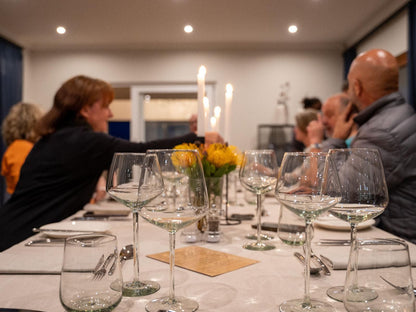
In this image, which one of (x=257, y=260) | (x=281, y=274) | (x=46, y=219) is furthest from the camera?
(x=46, y=219)

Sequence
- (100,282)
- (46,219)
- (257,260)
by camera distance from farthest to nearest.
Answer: (46,219) → (257,260) → (100,282)

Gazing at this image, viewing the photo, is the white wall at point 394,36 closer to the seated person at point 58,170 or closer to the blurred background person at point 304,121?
the blurred background person at point 304,121

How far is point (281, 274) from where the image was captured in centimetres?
86

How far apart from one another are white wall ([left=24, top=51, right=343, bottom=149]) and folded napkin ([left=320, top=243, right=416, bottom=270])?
4740 mm

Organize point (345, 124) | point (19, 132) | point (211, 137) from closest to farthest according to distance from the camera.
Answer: point (211, 137)
point (345, 124)
point (19, 132)

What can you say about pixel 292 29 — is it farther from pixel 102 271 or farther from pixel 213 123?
pixel 102 271

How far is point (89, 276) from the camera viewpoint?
581mm

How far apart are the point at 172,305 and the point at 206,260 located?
0.29 m

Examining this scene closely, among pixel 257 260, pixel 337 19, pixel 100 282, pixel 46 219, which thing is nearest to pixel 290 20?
pixel 337 19

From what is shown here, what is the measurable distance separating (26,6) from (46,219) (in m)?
3.18

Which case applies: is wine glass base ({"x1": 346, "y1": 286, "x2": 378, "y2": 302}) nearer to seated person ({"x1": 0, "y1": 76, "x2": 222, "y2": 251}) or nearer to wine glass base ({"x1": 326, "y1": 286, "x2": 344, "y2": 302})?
wine glass base ({"x1": 326, "y1": 286, "x2": 344, "y2": 302})

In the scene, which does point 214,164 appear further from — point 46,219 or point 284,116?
point 284,116

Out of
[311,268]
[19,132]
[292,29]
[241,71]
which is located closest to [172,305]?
[311,268]

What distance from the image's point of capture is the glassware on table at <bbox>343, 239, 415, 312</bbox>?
1.82ft
